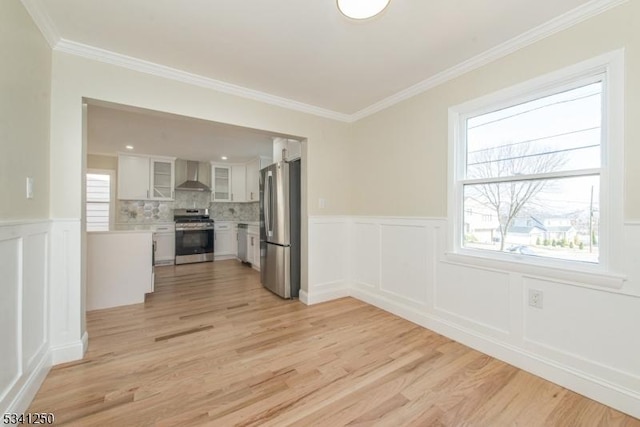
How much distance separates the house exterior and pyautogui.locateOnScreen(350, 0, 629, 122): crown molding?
1cm

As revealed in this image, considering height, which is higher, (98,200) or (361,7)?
(361,7)

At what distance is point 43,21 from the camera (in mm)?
1762

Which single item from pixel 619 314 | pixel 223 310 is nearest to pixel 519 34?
pixel 619 314

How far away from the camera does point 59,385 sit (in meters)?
1.75

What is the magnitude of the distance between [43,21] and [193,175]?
4766mm

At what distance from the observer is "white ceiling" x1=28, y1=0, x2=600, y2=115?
168 centimetres

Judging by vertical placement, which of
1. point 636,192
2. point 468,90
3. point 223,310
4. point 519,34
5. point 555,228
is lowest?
point 223,310

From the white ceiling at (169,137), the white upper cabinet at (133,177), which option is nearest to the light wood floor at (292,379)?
the white ceiling at (169,137)

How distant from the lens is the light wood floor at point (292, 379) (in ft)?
4.93

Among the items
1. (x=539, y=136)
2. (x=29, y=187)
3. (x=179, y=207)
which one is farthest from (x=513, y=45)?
(x=179, y=207)

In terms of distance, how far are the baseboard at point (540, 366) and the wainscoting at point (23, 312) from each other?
293cm

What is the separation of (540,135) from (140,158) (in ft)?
22.0

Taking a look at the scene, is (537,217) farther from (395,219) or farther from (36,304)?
(36,304)

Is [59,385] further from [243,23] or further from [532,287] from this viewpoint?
[532,287]
